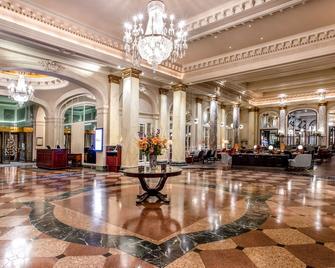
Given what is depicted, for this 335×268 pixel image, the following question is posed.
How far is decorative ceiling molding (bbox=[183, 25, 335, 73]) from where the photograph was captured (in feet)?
26.4

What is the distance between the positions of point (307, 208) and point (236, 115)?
14190mm

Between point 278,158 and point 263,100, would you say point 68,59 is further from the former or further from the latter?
point 263,100

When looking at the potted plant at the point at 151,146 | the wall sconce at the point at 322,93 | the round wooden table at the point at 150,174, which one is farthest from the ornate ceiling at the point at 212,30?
the wall sconce at the point at 322,93

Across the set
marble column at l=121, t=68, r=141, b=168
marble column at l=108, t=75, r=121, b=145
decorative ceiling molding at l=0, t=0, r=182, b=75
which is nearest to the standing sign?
marble column at l=108, t=75, r=121, b=145

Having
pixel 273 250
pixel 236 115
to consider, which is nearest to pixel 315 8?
pixel 273 250

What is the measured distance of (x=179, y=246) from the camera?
3.11 metres

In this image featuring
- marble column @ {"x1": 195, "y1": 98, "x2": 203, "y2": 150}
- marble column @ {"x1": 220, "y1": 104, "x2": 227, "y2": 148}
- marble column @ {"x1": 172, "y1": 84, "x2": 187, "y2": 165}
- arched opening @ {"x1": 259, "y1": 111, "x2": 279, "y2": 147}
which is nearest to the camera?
marble column @ {"x1": 172, "y1": 84, "x2": 187, "y2": 165}

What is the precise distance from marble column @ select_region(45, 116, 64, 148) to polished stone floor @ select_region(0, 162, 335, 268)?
947cm

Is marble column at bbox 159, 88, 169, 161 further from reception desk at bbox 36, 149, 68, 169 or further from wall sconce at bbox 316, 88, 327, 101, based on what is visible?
wall sconce at bbox 316, 88, 327, 101

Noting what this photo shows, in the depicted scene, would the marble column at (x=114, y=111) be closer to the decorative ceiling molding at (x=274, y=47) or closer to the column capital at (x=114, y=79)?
the column capital at (x=114, y=79)

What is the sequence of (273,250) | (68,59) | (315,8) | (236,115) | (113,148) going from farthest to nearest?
1. (236,115)
2. (113,148)
3. (68,59)
4. (315,8)
5. (273,250)

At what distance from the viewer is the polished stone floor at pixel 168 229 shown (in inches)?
111

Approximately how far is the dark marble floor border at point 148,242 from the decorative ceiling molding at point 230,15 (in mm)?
5016

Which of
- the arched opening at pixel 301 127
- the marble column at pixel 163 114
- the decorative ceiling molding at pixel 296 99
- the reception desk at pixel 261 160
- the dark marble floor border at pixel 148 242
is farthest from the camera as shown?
the arched opening at pixel 301 127
